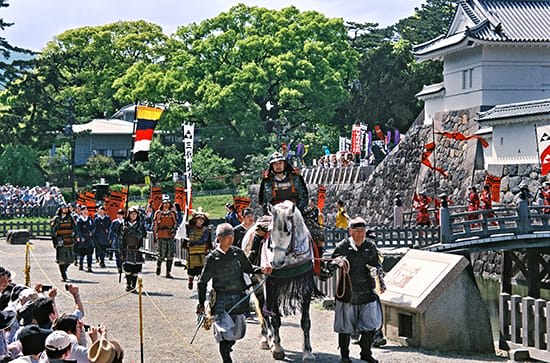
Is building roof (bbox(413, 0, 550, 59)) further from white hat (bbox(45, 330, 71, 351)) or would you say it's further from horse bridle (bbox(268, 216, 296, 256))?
white hat (bbox(45, 330, 71, 351))

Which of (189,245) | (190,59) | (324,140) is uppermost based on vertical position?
(190,59)

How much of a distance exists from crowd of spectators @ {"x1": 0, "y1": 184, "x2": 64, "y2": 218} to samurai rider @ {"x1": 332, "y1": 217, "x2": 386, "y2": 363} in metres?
A: 43.6

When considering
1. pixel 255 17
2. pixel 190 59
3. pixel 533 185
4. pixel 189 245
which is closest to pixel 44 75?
pixel 190 59

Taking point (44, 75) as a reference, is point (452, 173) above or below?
below

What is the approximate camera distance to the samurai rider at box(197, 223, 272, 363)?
443 inches

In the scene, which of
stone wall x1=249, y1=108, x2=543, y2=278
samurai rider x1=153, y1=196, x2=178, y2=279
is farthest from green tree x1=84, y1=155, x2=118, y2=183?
samurai rider x1=153, y1=196, x2=178, y2=279

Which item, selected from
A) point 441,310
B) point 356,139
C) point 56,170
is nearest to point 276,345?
point 441,310

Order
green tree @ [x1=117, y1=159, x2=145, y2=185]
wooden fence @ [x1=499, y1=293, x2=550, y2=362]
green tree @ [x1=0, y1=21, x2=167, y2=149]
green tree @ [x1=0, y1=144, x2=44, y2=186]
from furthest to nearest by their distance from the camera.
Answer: green tree @ [x1=0, y1=21, x2=167, y2=149] → green tree @ [x1=117, y1=159, x2=145, y2=185] → green tree @ [x1=0, y1=144, x2=44, y2=186] → wooden fence @ [x1=499, y1=293, x2=550, y2=362]

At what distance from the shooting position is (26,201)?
56.3 m

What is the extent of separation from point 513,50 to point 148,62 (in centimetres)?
4343

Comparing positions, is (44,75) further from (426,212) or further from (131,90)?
(426,212)

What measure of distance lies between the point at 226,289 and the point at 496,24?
3483cm

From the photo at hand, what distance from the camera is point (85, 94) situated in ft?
261

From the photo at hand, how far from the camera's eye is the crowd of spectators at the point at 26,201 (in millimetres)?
53875
